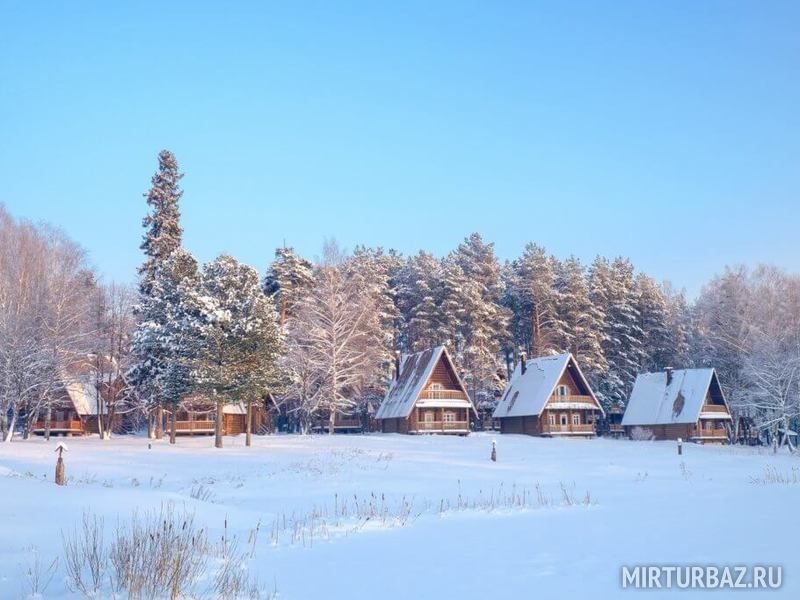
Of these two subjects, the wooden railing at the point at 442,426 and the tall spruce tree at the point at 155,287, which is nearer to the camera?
the tall spruce tree at the point at 155,287

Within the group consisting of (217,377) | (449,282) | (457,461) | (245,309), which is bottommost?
(457,461)

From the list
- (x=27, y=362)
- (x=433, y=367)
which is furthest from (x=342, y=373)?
(x=27, y=362)

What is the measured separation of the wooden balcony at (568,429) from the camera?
201 feet

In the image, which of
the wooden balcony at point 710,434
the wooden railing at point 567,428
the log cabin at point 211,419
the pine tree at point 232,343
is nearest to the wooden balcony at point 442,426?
the wooden railing at point 567,428

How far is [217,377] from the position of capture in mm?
42406

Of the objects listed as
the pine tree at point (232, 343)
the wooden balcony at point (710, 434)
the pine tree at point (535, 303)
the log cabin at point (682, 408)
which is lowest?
the wooden balcony at point (710, 434)

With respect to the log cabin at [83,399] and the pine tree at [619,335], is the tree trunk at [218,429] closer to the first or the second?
the log cabin at [83,399]

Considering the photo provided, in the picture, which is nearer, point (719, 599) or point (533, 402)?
point (719, 599)

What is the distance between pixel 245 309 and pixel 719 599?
37.5 metres

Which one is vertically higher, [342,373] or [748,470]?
[342,373]

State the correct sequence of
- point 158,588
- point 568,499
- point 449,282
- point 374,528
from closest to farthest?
1. point 158,588
2. point 374,528
3. point 568,499
4. point 449,282

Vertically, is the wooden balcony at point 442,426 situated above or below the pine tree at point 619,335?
below

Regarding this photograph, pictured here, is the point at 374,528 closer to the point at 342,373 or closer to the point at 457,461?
the point at 457,461

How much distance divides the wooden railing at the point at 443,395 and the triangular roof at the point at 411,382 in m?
0.40
